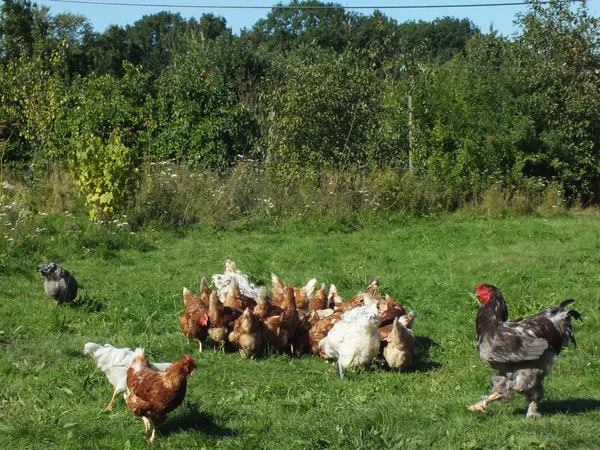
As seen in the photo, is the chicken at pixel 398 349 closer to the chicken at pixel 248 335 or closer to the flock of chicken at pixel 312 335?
the flock of chicken at pixel 312 335

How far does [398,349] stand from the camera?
→ 7.73 m

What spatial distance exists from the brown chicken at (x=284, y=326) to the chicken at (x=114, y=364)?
2.01 meters

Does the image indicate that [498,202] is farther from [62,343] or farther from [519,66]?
[62,343]

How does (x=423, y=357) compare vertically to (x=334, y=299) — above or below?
below

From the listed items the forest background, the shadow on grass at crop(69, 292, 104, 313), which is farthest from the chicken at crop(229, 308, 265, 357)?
the forest background

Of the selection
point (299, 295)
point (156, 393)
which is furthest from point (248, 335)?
point (156, 393)

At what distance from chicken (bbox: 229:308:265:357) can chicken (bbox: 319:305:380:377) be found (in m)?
0.70

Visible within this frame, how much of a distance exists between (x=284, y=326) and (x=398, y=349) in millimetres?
1261

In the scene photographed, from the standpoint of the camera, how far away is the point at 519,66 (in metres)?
21.1

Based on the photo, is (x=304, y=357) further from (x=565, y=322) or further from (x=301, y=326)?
(x=565, y=322)

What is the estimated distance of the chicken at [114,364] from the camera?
6211 mm

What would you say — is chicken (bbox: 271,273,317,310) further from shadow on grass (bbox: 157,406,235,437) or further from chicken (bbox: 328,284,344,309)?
shadow on grass (bbox: 157,406,235,437)

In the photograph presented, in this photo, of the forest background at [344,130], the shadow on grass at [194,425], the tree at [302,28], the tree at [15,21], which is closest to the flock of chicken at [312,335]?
the shadow on grass at [194,425]

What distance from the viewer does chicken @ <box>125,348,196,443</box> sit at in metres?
5.66
